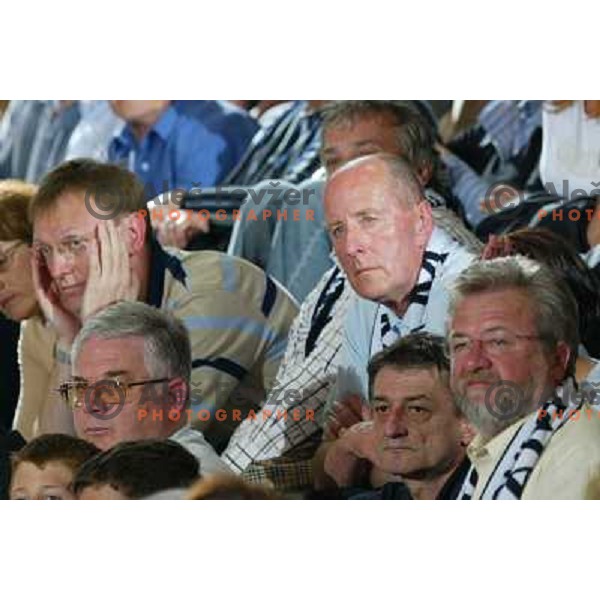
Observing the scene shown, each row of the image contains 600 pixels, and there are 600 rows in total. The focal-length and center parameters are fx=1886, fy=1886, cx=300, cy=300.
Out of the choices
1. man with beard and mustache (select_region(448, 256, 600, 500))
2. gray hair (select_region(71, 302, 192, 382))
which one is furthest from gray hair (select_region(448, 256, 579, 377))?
gray hair (select_region(71, 302, 192, 382))

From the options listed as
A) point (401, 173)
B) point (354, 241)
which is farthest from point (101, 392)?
point (401, 173)

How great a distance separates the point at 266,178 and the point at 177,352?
518 mm

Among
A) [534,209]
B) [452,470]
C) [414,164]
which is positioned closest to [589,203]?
[534,209]

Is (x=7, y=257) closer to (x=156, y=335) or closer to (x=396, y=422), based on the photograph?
(x=156, y=335)

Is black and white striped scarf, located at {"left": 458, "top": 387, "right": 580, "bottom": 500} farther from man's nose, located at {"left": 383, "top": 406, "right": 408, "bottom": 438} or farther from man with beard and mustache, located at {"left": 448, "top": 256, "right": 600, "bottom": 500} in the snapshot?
man's nose, located at {"left": 383, "top": 406, "right": 408, "bottom": 438}

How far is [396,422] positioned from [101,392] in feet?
2.59

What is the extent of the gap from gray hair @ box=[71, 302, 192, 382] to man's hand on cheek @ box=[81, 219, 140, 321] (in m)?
0.05

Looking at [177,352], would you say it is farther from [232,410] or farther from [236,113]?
[236,113]

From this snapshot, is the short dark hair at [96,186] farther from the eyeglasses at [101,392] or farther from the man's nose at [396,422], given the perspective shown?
the man's nose at [396,422]

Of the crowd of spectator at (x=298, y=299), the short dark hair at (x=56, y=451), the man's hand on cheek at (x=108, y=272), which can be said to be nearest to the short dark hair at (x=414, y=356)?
the crowd of spectator at (x=298, y=299)

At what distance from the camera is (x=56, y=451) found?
5043 millimetres

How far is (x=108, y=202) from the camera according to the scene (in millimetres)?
5039

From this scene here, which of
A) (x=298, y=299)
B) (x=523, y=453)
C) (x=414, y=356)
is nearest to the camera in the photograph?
(x=523, y=453)

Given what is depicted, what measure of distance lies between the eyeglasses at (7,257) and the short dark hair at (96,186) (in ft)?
0.42
